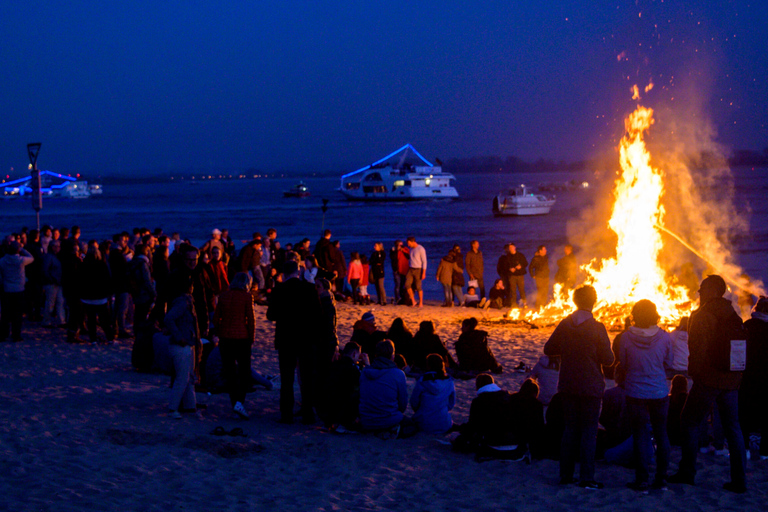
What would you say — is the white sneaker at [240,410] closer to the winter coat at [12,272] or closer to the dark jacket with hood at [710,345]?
the dark jacket with hood at [710,345]

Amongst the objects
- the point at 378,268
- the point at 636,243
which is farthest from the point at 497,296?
the point at 636,243

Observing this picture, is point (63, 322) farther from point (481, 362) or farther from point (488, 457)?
point (488, 457)

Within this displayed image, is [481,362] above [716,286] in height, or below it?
below

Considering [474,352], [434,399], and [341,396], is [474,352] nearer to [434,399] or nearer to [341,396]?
[434,399]

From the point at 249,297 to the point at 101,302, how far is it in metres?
4.42

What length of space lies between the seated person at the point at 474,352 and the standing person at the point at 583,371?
4055mm

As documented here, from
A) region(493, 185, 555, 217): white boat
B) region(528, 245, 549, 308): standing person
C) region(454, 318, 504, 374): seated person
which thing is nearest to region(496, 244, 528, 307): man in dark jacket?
region(528, 245, 549, 308): standing person

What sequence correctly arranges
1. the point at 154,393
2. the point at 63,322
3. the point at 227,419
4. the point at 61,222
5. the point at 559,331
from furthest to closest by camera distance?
1. the point at 61,222
2. the point at 63,322
3. the point at 154,393
4. the point at 227,419
5. the point at 559,331

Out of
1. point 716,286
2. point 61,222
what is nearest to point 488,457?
point 716,286

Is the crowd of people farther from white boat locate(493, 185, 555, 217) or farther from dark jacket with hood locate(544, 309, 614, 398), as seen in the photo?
white boat locate(493, 185, 555, 217)

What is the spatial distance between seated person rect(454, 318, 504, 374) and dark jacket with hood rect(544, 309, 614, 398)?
4.21 metres

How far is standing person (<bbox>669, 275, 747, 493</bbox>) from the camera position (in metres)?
4.76

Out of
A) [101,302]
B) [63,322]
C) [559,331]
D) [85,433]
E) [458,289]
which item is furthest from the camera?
[458,289]

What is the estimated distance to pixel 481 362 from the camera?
9172 mm
